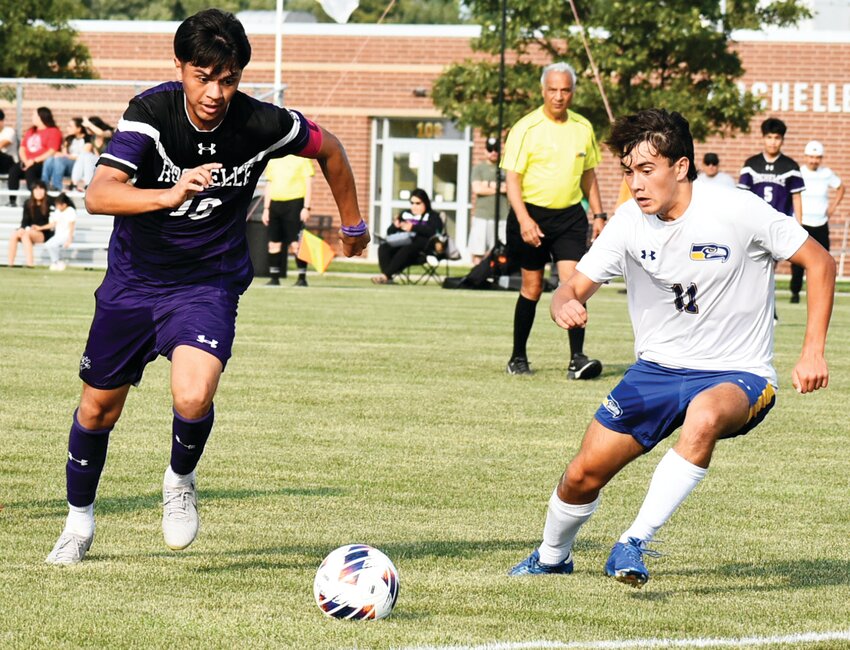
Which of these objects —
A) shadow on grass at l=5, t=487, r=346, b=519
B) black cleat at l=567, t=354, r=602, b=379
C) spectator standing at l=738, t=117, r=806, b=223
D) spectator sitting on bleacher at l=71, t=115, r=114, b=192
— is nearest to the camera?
shadow on grass at l=5, t=487, r=346, b=519

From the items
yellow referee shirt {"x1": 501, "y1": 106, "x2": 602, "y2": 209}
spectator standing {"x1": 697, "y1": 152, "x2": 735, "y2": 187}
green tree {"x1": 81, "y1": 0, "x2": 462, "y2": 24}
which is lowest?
spectator standing {"x1": 697, "y1": 152, "x2": 735, "y2": 187}

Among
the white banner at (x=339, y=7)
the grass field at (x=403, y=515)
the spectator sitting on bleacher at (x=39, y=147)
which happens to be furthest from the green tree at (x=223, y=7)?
the grass field at (x=403, y=515)

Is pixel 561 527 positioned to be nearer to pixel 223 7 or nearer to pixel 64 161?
pixel 64 161

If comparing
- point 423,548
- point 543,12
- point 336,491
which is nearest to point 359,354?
point 336,491

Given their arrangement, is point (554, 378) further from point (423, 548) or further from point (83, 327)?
point (423, 548)

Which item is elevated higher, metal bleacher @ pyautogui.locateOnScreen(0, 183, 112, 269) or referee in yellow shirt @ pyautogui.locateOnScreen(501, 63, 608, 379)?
referee in yellow shirt @ pyautogui.locateOnScreen(501, 63, 608, 379)

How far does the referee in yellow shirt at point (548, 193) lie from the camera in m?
12.0

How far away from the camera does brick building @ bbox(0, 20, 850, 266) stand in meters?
37.5

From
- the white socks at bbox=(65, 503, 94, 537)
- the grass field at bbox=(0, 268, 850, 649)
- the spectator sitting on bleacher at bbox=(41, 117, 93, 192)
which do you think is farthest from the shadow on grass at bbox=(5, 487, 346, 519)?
the spectator sitting on bleacher at bbox=(41, 117, 93, 192)

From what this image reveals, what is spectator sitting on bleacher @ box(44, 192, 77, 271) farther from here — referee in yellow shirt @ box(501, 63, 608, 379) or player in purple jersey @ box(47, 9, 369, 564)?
player in purple jersey @ box(47, 9, 369, 564)

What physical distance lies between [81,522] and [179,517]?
0.39 m

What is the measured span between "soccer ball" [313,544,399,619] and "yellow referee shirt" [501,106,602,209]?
7.31 meters

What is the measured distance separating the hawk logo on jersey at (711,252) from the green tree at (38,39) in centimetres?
3072

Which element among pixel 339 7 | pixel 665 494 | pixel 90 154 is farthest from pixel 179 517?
pixel 339 7
